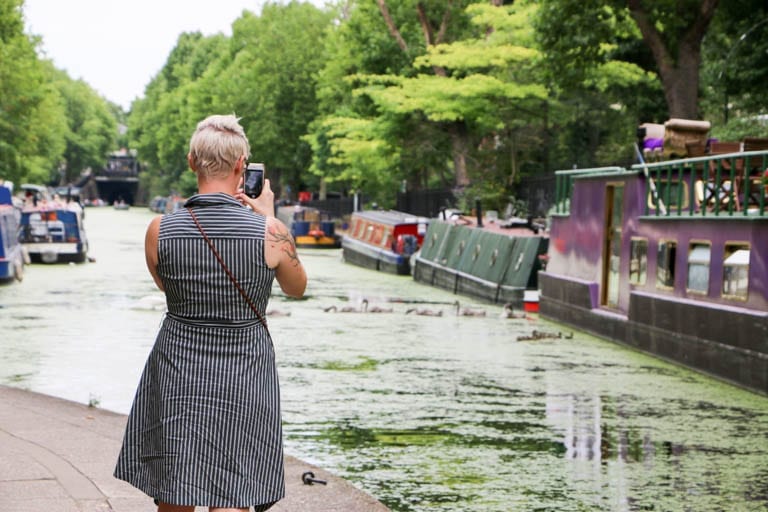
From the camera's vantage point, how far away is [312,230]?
56.5 meters

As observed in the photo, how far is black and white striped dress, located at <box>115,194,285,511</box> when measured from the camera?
4648 millimetres

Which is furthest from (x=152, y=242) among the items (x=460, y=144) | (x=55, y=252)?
(x=460, y=144)

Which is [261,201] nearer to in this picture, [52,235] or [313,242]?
[52,235]

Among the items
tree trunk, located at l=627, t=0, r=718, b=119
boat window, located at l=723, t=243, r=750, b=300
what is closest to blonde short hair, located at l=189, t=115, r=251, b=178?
boat window, located at l=723, t=243, r=750, b=300

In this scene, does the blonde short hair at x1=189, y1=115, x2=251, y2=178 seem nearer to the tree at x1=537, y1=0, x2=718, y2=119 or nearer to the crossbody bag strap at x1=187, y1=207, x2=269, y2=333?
the crossbody bag strap at x1=187, y1=207, x2=269, y2=333

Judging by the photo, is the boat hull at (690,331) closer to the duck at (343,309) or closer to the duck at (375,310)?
the duck at (375,310)

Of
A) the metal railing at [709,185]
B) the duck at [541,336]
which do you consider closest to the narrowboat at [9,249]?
the duck at [541,336]

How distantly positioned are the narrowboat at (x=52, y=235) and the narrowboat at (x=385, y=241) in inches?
325

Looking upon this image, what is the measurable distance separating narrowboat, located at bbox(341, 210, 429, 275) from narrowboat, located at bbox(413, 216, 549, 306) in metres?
2.77

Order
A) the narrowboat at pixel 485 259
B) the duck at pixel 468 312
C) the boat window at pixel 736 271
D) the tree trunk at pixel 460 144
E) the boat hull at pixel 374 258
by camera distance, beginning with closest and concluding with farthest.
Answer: the boat window at pixel 736 271 → the duck at pixel 468 312 → the narrowboat at pixel 485 259 → the boat hull at pixel 374 258 → the tree trunk at pixel 460 144

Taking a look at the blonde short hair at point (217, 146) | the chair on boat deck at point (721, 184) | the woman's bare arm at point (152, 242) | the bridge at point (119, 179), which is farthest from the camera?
the bridge at point (119, 179)

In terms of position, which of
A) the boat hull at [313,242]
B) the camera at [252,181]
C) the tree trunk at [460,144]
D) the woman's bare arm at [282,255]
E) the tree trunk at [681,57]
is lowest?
the boat hull at [313,242]

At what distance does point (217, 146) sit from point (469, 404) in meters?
9.17

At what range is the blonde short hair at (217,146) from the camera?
15.1ft
